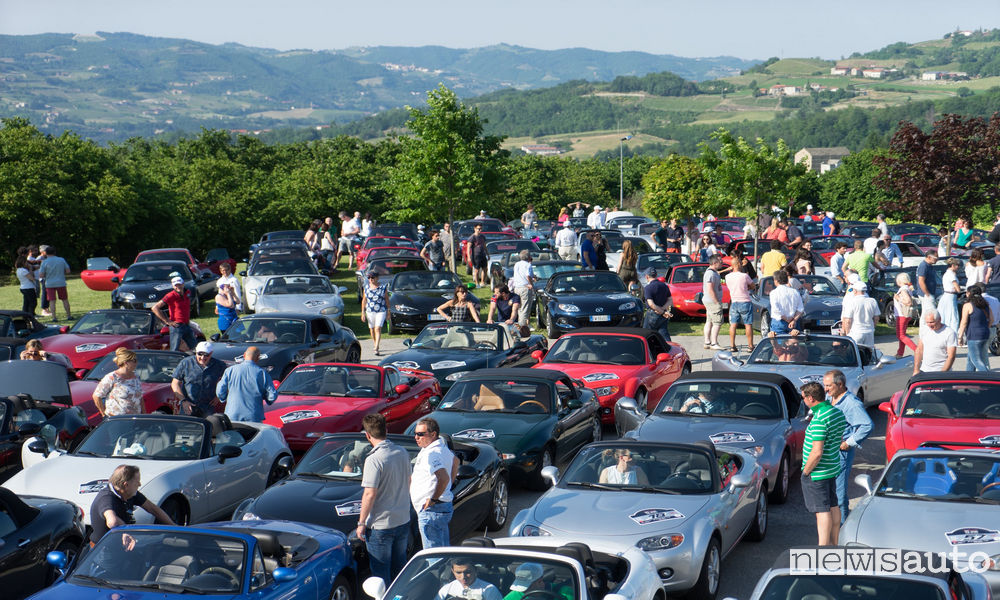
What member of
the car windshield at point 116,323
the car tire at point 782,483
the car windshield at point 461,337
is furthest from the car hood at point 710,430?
the car windshield at point 116,323

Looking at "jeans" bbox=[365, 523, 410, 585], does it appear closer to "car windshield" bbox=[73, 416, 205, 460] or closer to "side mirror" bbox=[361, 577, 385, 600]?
"side mirror" bbox=[361, 577, 385, 600]

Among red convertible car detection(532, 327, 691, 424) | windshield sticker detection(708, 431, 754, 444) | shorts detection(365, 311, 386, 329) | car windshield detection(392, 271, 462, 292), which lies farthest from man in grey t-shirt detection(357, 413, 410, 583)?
car windshield detection(392, 271, 462, 292)

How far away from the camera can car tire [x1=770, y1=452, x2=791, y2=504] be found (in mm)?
11188

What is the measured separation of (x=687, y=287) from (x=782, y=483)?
13.5 meters

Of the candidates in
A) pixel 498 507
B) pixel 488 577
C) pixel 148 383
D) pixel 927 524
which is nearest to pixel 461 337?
pixel 148 383

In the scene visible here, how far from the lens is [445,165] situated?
35.5 meters

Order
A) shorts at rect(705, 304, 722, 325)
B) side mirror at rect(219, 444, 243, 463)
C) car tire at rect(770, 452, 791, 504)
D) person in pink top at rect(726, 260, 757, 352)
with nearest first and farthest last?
side mirror at rect(219, 444, 243, 463) < car tire at rect(770, 452, 791, 504) < person in pink top at rect(726, 260, 757, 352) < shorts at rect(705, 304, 722, 325)

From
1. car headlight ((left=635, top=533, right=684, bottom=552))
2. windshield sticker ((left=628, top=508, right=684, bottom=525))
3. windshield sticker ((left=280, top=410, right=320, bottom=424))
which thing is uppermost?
windshield sticker ((left=628, top=508, right=684, bottom=525))

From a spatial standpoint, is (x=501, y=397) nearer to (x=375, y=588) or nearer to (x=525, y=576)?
(x=375, y=588)

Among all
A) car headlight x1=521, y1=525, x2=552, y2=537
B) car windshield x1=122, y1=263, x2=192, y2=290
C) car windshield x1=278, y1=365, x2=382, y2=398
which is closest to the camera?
car headlight x1=521, y1=525, x2=552, y2=537

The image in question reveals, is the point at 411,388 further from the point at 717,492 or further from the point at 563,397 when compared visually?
the point at 717,492

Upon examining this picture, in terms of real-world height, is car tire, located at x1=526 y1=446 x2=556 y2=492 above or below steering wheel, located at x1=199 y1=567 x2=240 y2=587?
below

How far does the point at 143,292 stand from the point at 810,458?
1918 cm

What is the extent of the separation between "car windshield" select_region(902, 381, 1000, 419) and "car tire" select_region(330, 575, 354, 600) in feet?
21.5
